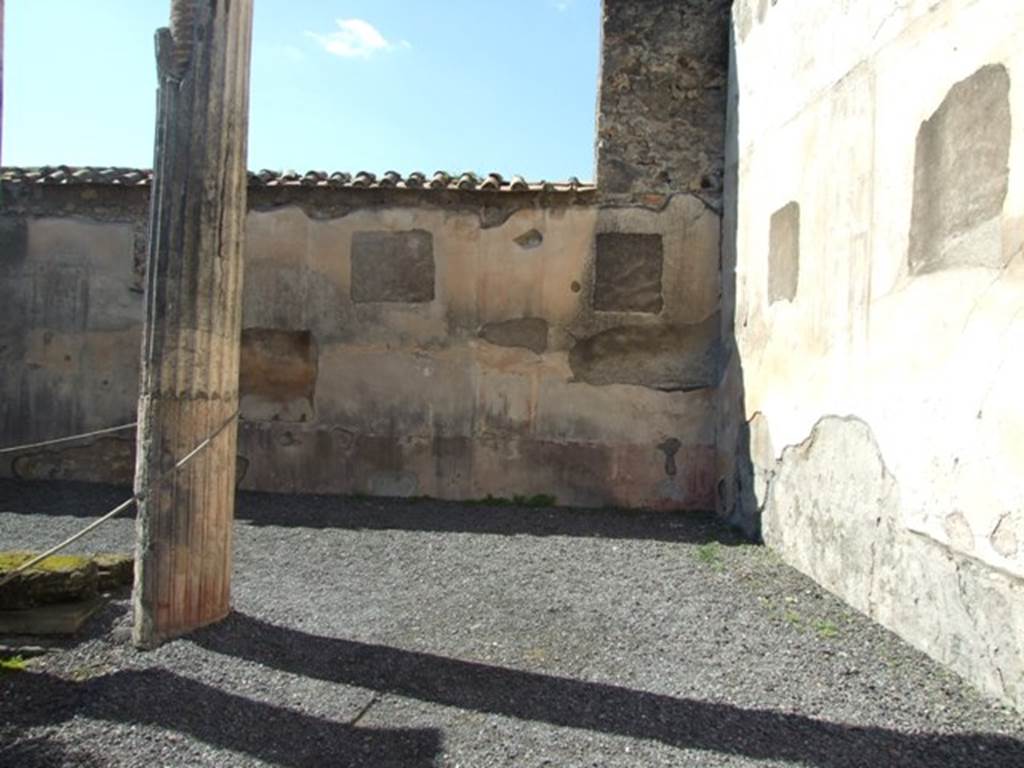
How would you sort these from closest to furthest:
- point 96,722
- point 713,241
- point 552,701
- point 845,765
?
point 845,765, point 96,722, point 552,701, point 713,241

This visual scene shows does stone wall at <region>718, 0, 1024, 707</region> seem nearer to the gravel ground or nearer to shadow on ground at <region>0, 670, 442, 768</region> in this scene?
the gravel ground

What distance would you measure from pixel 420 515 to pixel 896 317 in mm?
4112

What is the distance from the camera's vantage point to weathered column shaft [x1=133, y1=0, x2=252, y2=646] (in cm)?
Answer: 351

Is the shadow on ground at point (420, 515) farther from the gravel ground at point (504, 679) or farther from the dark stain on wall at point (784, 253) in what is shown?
the dark stain on wall at point (784, 253)

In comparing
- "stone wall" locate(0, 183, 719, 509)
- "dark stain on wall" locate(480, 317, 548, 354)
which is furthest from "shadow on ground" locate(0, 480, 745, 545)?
"dark stain on wall" locate(480, 317, 548, 354)

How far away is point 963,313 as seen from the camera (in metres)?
3.41

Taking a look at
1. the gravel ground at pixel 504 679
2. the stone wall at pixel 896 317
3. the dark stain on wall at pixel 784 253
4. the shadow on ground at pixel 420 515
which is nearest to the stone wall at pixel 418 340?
the shadow on ground at pixel 420 515

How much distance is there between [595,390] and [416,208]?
2.46m

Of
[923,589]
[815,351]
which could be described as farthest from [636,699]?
[815,351]

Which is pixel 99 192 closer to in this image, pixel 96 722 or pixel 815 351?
pixel 96 722

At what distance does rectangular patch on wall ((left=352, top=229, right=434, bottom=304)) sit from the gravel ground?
113 inches

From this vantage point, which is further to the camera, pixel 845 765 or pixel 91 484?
pixel 91 484

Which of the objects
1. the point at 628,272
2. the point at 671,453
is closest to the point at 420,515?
the point at 671,453

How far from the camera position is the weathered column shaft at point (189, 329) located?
11.5 ft
